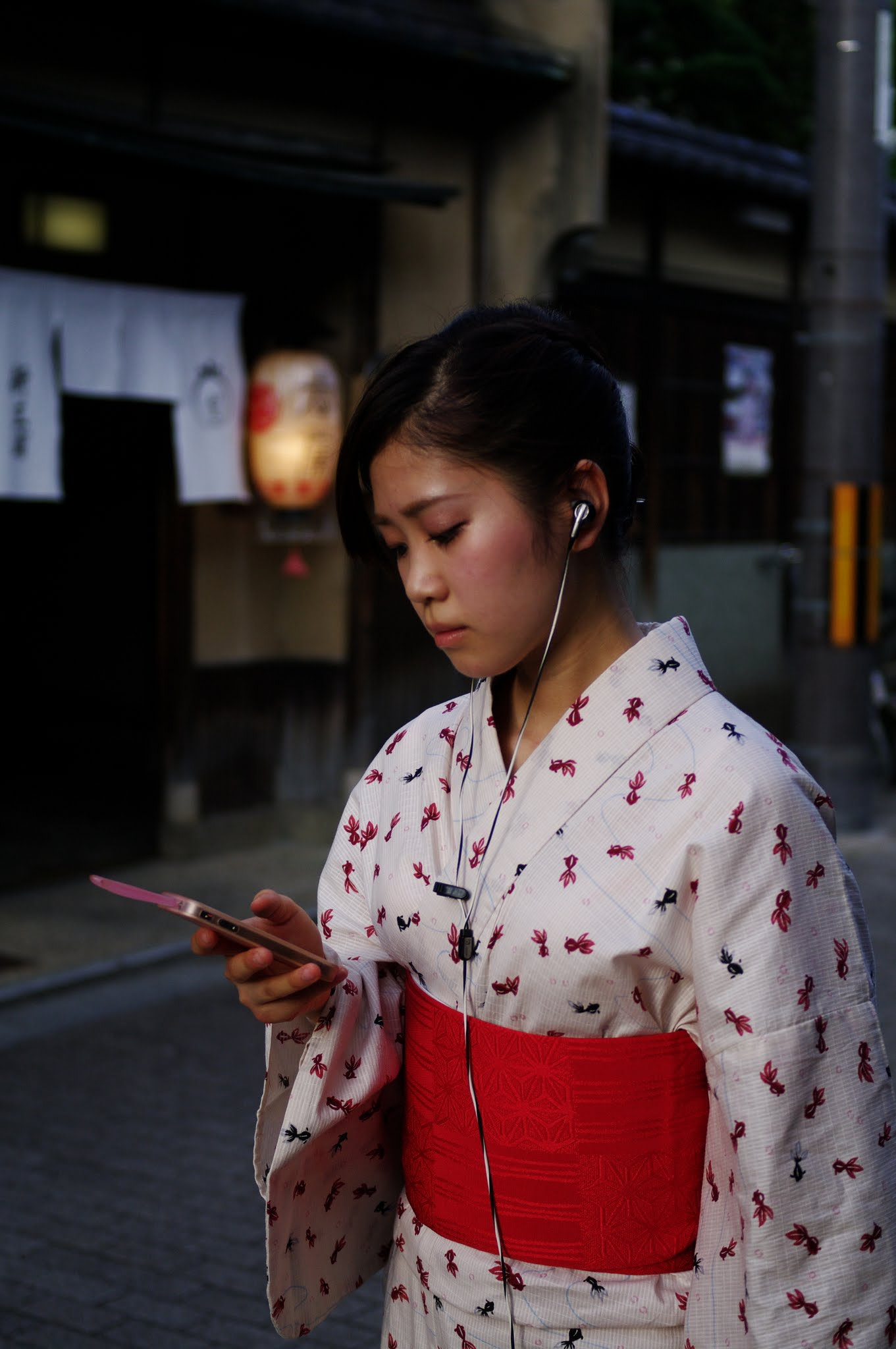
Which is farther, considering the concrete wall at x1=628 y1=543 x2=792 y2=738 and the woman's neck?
the concrete wall at x1=628 y1=543 x2=792 y2=738

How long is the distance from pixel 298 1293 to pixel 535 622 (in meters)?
1.01

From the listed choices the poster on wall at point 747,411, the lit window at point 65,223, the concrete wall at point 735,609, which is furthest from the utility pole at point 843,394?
the lit window at point 65,223

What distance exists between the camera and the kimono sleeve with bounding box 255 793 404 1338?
6.90 feet

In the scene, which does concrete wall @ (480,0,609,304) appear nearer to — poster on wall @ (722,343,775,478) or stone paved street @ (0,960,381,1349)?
poster on wall @ (722,343,775,478)

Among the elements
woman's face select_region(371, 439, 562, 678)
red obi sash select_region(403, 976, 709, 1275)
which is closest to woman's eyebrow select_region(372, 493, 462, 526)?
woman's face select_region(371, 439, 562, 678)

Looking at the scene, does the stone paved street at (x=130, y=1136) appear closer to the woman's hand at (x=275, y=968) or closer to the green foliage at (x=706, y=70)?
the woman's hand at (x=275, y=968)

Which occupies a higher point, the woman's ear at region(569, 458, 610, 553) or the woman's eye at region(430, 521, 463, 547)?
the woman's ear at region(569, 458, 610, 553)

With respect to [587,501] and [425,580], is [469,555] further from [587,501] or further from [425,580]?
[587,501]

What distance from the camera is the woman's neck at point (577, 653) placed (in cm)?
203

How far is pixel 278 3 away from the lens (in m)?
7.90

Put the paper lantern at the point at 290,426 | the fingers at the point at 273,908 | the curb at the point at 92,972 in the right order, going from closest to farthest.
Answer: the fingers at the point at 273,908 < the curb at the point at 92,972 < the paper lantern at the point at 290,426

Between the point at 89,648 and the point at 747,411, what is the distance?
5.85 metres

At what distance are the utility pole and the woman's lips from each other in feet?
25.9

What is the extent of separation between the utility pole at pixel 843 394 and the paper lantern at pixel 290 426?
2.99m
